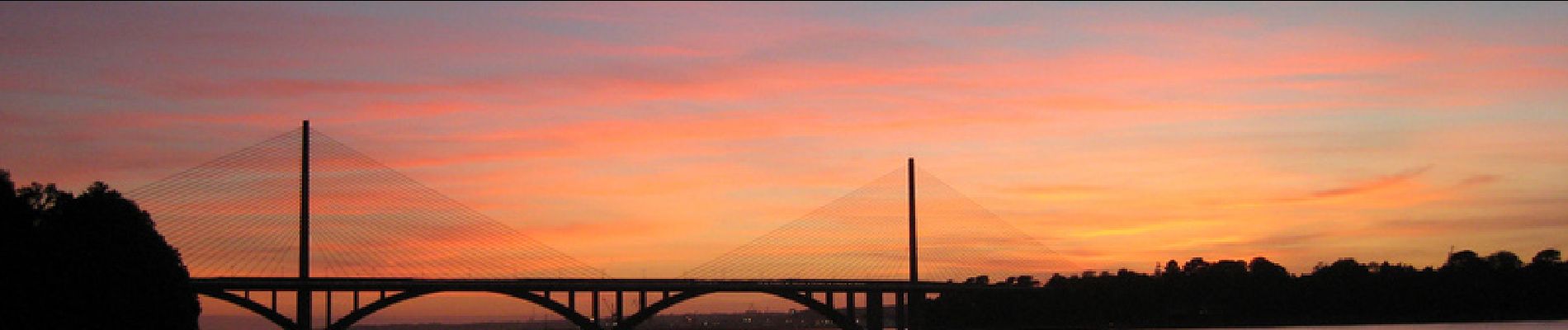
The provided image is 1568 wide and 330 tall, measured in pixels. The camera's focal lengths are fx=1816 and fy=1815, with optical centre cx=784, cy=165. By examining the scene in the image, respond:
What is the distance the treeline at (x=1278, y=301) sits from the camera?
592 feet

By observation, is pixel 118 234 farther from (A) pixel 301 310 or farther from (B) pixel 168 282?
(A) pixel 301 310

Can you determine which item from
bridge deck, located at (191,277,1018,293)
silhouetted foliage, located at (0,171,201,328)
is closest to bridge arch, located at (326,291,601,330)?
bridge deck, located at (191,277,1018,293)

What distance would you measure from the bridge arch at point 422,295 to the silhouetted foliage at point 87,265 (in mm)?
20199

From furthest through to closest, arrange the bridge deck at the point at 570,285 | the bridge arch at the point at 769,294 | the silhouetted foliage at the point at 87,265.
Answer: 1. the bridge arch at the point at 769,294
2. the bridge deck at the point at 570,285
3. the silhouetted foliage at the point at 87,265

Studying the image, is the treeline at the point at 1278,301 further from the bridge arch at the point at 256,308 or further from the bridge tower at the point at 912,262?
the bridge arch at the point at 256,308

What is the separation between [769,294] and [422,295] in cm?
2337

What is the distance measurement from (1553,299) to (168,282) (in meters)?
148

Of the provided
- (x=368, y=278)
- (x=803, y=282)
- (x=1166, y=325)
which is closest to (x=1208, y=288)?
(x=1166, y=325)

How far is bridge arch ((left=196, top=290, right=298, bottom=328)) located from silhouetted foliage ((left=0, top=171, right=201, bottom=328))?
13356 millimetres

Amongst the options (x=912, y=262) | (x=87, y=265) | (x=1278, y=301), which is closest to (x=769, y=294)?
(x=912, y=262)

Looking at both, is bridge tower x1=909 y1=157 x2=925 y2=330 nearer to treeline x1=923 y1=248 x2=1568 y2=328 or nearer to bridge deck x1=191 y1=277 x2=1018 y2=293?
bridge deck x1=191 y1=277 x2=1018 y2=293

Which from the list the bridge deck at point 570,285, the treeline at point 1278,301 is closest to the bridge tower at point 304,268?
the bridge deck at point 570,285

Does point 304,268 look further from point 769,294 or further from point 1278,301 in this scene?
point 1278,301

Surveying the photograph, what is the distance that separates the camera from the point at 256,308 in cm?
9331
